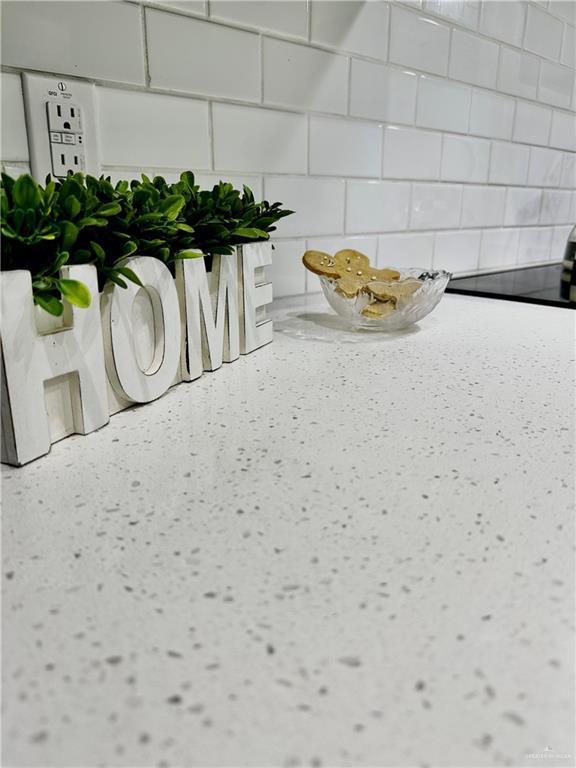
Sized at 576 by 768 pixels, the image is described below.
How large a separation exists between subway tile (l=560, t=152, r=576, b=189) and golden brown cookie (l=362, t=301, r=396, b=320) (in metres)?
1.22

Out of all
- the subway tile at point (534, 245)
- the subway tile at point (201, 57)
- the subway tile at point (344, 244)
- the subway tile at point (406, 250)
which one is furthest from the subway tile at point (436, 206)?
the subway tile at point (201, 57)

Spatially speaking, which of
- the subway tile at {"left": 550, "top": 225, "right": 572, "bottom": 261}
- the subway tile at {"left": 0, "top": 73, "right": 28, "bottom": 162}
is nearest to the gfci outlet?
the subway tile at {"left": 0, "top": 73, "right": 28, "bottom": 162}

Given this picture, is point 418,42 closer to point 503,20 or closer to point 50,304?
point 503,20

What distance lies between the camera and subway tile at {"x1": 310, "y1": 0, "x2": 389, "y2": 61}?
949mm

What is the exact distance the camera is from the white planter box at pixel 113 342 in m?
0.42

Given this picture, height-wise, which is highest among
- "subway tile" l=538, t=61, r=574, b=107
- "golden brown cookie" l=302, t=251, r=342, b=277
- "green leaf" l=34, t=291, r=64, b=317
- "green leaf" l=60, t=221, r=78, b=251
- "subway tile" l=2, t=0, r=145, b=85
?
"subway tile" l=538, t=61, r=574, b=107

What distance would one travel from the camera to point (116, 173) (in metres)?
0.75

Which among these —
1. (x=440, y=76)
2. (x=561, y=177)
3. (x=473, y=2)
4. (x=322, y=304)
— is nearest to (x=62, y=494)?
(x=322, y=304)

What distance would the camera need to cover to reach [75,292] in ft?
1.36

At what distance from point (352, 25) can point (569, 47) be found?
36.8 inches

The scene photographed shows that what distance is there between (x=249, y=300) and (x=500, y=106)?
1039 millimetres

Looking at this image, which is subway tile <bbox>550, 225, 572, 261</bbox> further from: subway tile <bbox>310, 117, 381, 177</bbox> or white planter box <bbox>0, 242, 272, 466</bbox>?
white planter box <bbox>0, 242, 272, 466</bbox>

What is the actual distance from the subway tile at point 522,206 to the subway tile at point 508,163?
3 cm

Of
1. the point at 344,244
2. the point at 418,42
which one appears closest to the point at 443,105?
the point at 418,42
